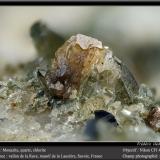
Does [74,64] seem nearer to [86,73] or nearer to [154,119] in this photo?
[86,73]

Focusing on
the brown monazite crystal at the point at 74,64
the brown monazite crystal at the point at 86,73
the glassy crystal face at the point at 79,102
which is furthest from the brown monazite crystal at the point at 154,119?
the brown monazite crystal at the point at 74,64

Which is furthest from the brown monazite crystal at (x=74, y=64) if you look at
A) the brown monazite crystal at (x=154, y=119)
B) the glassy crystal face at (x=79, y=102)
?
the brown monazite crystal at (x=154, y=119)

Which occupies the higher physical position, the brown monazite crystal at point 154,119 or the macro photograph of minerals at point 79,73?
the macro photograph of minerals at point 79,73

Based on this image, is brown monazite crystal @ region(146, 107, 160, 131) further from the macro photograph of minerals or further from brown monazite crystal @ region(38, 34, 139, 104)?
Result: brown monazite crystal @ region(38, 34, 139, 104)

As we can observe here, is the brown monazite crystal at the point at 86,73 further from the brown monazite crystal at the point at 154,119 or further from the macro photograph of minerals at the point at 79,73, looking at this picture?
the brown monazite crystal at the point at 154,119

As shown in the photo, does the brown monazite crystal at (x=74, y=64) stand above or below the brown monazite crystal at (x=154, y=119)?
above

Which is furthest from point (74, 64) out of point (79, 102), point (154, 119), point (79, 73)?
point (154, 119)

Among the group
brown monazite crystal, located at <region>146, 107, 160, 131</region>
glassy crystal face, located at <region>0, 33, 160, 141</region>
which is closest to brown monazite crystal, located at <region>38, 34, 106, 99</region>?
glassy crystal face, located at <region>0, 33, 160, 141</region>

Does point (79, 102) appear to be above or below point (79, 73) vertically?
below
